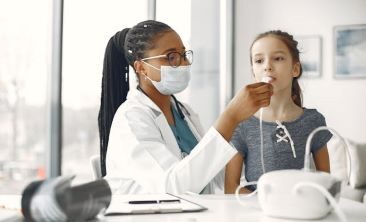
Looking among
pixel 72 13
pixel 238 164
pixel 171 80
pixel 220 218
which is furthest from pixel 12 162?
pixel 220 218

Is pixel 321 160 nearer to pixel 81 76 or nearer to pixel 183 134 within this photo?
pixel 183 134

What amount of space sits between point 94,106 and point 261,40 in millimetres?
2042

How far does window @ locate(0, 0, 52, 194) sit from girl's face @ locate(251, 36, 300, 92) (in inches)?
74.0

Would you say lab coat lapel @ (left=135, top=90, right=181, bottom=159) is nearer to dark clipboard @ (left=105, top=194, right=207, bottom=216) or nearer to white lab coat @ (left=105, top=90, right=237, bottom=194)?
white lab coat @ (left=105, top=90, right=237, bottom=194)

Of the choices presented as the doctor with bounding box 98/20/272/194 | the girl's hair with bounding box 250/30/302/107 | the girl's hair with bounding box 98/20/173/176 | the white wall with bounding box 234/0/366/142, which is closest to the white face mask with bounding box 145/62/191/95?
the doctor with bounding box 98/20/272/194

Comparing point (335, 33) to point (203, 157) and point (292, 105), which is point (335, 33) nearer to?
point (292, 105)

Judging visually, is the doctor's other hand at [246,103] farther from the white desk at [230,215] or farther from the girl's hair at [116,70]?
the girl's hair at [116,70]

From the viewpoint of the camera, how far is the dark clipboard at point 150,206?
2.87 ft

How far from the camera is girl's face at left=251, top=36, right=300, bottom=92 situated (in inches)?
60.5

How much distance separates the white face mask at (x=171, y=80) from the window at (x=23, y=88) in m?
1.55

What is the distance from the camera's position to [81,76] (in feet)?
11.1

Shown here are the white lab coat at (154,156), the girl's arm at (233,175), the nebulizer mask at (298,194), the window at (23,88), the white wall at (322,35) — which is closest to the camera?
the nebulizer mask at (298,194)

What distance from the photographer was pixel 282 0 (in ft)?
16.3

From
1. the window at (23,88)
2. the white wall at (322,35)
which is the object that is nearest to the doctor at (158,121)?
the window at (23,88)
